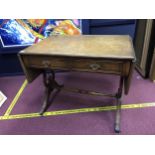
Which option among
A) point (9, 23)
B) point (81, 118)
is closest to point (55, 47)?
point (81, 118)

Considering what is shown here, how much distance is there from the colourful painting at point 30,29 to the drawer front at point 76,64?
1.15 metres

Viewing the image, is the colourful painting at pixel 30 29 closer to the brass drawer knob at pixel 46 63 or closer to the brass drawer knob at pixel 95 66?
the brass drawer knob at pixel 46 63

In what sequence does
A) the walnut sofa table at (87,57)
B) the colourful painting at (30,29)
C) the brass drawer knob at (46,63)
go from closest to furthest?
the walnut sofa table at (87,57)
the brass drawer knob at (46,63)
the colourful painting at (30,29)

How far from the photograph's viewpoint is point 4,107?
2016mm

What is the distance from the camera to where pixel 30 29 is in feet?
7.80

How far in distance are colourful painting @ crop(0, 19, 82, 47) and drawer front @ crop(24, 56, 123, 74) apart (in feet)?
3.77

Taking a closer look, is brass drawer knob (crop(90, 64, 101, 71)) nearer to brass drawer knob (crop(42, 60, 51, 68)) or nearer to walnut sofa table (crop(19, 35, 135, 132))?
walnut sofa table (crop(19, 35, 135, 132))

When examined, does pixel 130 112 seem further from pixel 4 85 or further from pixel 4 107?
pixel 4 85

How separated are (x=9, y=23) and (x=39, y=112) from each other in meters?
1.52

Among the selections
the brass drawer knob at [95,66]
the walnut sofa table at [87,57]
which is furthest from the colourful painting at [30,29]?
the brass drawer knob at [95,66]

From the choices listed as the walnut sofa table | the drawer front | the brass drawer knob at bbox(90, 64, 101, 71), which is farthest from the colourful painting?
the brass drawer knob at bbox(90, 64, 101, 71)

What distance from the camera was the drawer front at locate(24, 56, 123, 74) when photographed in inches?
48.2

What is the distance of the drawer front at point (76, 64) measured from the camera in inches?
48.2

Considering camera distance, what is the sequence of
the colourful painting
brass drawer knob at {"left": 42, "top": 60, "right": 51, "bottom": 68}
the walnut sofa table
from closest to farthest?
the walnut sofa table, brass drawer knob at {"left": 42, "top": 60, "right": 51, "bottom": 68}, the colourful painting
